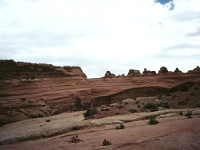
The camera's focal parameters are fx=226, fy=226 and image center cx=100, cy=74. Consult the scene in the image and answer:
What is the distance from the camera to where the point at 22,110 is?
25.5 m

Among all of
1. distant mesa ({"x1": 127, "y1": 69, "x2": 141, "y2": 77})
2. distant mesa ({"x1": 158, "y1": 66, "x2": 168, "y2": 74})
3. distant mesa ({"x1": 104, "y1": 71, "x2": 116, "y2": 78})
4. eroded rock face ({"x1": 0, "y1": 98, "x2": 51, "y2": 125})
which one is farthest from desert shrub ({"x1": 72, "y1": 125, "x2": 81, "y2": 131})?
distant mesa ({"x1": 158, "y1": 66, "x2": 168, "y2": 74})

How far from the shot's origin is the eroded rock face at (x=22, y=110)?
23719 mm

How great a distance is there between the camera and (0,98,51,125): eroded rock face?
77.8 feet

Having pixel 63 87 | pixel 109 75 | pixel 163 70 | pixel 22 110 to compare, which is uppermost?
pixel 163 70

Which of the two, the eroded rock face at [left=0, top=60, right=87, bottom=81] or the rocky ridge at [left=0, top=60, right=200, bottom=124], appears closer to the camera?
the rocky ridge at [left=0, top=60, right=200, bottom=124]

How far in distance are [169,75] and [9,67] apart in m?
29.3

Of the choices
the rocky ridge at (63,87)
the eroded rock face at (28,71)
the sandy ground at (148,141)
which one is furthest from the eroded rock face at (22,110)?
the sandy ground at (148,141)

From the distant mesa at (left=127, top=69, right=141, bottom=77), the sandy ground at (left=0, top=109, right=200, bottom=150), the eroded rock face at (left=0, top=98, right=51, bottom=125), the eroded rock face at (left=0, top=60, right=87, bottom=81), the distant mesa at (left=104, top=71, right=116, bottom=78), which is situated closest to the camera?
the sandy ground at (left=0, top=109, right=200, bottom=150)

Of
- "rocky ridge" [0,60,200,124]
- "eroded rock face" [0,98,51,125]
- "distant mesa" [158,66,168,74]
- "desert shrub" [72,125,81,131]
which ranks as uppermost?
"distant mesa" [158,66,168,74]

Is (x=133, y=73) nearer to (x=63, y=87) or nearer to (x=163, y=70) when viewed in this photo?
(x=163, y=70)

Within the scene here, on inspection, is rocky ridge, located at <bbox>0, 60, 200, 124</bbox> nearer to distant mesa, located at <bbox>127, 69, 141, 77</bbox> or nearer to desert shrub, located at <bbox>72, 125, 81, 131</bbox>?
distant mesa, located at <bbox>127, 69, 141, 77</bbox>

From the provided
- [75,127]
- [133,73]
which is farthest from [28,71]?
[133,73]

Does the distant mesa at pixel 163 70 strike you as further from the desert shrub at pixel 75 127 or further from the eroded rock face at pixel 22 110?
the desert shrub at pixel 75 127

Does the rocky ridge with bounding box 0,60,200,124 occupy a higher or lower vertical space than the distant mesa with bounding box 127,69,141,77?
lower
